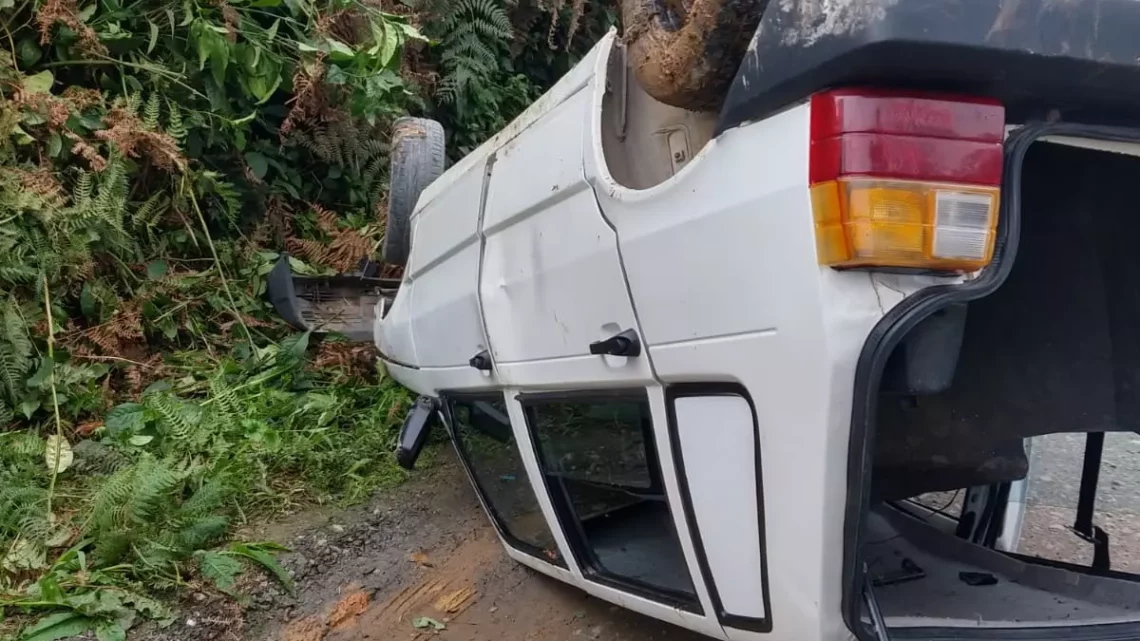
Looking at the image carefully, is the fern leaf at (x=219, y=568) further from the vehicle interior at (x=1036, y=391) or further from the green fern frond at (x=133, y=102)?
the green fern frond at (x=133, y=102)

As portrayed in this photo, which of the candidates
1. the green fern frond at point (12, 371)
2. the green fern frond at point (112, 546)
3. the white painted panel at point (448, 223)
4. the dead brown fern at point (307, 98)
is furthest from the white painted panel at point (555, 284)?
the dead brown fern at point (307, 98)

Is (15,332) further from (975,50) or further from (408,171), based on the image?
(975,50)

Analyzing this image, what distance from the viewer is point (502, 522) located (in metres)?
2.73

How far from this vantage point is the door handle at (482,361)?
7.61 feet

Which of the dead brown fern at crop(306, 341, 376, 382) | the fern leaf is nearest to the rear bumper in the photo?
the fern leaf

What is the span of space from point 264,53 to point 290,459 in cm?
232

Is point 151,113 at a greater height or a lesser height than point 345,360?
greater

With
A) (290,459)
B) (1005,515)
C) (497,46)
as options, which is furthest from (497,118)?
(1005,515)

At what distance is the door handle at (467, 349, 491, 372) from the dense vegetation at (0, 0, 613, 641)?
1.05 m

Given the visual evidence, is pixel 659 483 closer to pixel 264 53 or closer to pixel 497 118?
pixel 264 53

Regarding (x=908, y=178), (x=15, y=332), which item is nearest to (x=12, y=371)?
(x=15, y=332)

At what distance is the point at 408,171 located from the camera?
11.8 ft

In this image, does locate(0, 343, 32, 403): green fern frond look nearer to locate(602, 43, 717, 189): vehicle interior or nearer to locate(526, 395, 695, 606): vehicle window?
locate(526, 395, 695, 606): vehicle window

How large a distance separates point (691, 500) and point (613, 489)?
17.8 inches
